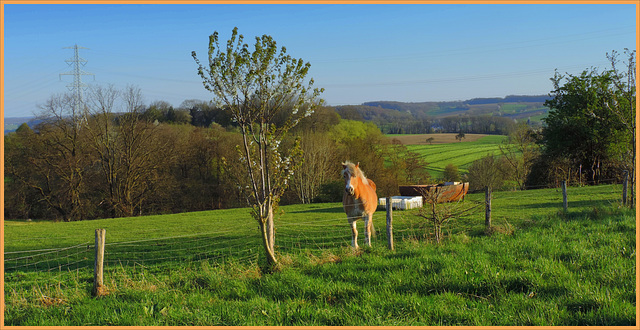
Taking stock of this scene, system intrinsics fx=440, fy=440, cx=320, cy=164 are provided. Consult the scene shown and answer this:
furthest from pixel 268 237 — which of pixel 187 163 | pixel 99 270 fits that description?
pixel 187 163

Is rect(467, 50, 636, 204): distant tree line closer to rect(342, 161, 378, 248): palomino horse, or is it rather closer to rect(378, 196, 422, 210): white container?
rect(378, 196, 422, 210): white container

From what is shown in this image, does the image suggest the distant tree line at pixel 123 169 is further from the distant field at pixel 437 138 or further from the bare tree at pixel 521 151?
the distant field at pixel 437 138

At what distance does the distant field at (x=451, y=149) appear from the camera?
62.1 metres

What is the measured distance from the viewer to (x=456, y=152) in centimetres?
7088

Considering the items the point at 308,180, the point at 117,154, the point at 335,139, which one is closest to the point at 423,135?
the point at 335,139

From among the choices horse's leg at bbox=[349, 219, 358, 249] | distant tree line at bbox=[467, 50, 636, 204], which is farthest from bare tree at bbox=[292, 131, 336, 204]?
horse's leg at bbox=[349, 219, 358, 249]

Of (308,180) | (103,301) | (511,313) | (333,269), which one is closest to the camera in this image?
(511,313)

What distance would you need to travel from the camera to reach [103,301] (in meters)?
6.18

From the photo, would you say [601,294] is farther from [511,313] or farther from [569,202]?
[569,202]

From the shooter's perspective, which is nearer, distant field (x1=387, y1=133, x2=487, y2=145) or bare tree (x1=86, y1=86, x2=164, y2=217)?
bare tree (x1=86, y1=86, x2=164, y2=217)

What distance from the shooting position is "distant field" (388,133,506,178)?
204 feet

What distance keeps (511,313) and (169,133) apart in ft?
153

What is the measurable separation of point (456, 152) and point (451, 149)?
4004 mm

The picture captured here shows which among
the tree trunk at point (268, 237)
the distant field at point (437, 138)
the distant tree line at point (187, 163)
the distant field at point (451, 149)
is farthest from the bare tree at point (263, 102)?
the distant field at point (437, 138)
